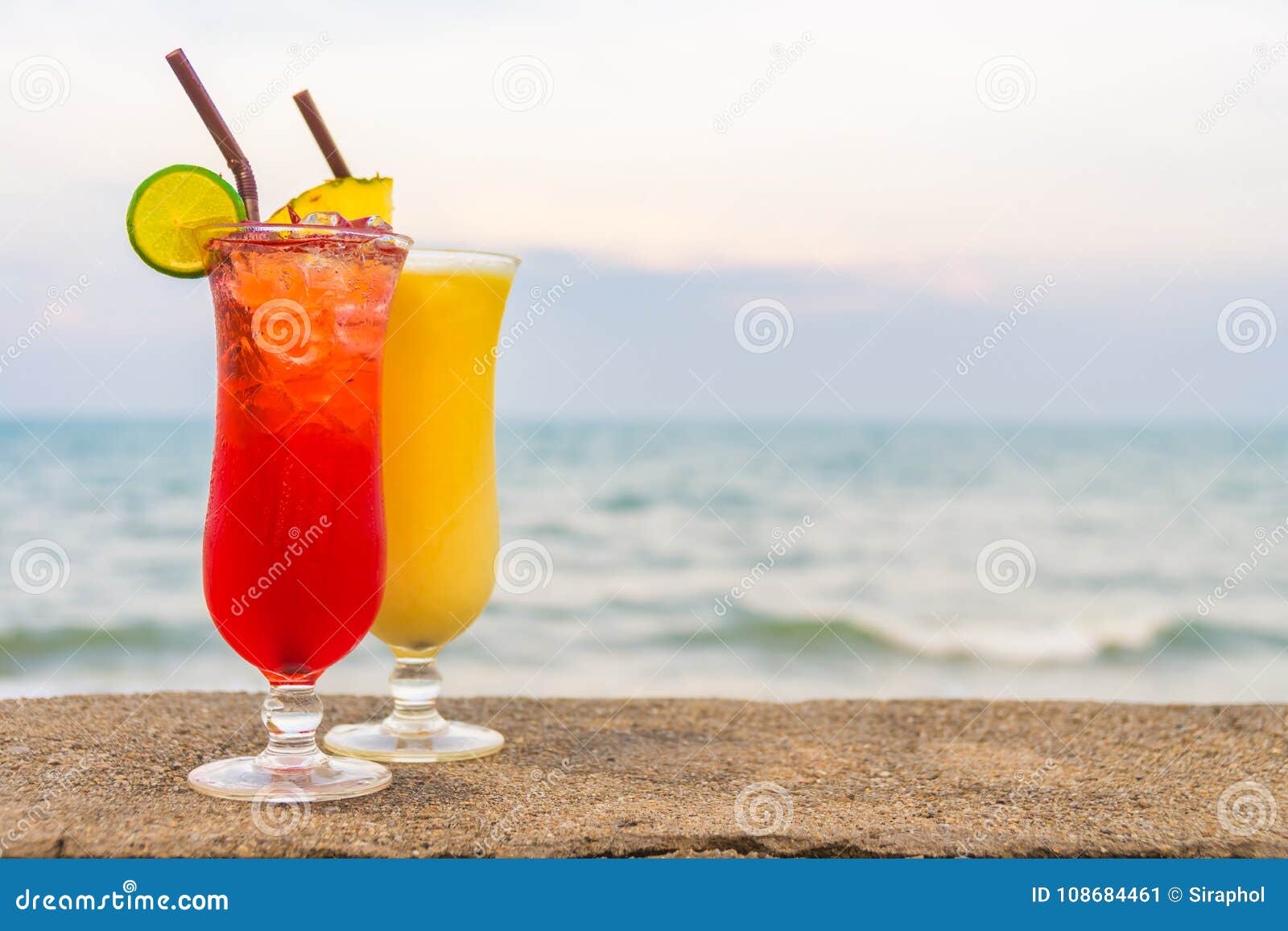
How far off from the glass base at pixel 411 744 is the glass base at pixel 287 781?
9.8 inches

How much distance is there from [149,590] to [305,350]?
821 centimetres

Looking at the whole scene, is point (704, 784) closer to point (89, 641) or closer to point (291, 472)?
point (291, 472)

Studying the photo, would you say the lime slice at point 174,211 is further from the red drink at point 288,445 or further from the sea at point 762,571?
the sea at point 762,571

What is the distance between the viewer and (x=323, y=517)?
9.42 ft

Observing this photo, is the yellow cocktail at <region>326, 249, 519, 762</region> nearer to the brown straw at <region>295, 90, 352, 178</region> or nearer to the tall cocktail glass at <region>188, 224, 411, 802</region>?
the brown straw at <region>295, 90, 352, 178</region>

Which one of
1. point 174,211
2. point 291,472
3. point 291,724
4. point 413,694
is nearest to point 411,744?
point 413,694

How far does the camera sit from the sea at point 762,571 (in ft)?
28.2

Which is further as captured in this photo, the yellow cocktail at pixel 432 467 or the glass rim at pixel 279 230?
the yellow cocktail at pixel 432 467

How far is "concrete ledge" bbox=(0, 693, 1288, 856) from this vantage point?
2.64 meters

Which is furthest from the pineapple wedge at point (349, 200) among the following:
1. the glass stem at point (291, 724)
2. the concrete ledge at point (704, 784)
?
the concrete ledge at point (704, 784)

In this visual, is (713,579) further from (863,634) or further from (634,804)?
(634,804)

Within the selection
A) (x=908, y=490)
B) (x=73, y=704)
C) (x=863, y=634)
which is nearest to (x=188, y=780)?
(x=73, y=704)

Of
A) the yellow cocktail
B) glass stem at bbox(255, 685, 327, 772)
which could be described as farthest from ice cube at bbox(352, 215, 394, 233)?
glass stem at bbox(255, 685, 327, 772)

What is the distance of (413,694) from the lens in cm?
350
